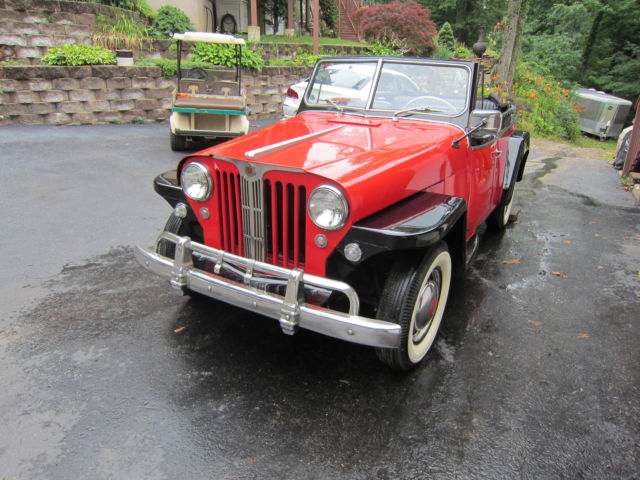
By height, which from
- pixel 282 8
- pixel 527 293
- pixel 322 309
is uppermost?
pixel 282 8

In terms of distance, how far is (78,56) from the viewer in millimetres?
9211

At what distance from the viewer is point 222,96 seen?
8219 millimetres

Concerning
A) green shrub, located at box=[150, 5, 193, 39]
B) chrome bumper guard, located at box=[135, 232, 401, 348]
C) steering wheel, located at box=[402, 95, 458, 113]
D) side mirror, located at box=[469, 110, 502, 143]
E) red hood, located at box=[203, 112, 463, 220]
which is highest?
green shrub, located at box=[150, 5, 193, 39]

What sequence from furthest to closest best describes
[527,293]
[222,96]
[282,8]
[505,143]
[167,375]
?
1. [282,8]
2. [222,96]
3. [505,143]
4. [527,293]
5. [167,375]

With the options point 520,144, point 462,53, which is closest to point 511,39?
point 462,53

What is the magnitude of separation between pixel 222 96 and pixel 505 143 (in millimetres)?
5441

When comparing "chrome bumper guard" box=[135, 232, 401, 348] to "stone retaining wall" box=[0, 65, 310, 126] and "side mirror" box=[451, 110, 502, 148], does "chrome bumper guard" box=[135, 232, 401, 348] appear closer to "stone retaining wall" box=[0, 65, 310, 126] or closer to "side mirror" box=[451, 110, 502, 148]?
"side mirror" box=[451, 110, 502, 148]

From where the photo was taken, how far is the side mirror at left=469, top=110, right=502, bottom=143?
126 inches

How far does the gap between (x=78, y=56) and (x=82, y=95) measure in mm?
808

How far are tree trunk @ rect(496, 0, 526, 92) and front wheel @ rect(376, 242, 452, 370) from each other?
41.5 ft

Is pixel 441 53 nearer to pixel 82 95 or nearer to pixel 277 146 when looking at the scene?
pixel 82 95

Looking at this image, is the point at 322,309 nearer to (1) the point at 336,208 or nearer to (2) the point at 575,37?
(1) the point at 336,208

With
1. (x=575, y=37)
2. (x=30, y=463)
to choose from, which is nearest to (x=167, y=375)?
(x=30, y=463)

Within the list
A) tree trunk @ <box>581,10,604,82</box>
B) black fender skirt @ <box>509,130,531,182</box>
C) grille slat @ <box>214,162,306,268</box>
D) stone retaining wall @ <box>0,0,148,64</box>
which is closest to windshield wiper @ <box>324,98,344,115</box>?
grille slat @ <box>214,162,306,268</box>
